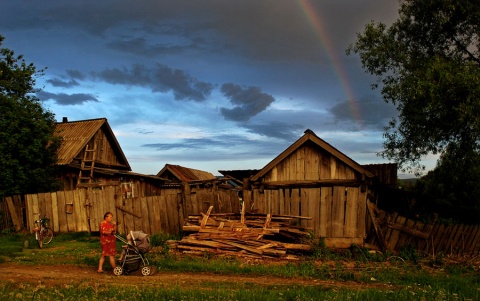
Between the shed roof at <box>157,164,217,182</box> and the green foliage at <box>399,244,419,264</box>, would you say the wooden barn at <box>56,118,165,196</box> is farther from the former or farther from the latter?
the green foliage at <box>399,244,419,264</box>

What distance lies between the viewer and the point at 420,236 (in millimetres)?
16031

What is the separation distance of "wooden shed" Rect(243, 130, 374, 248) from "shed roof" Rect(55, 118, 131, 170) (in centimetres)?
1619

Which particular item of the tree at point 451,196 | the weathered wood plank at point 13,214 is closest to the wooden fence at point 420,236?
the tree at point 451,196

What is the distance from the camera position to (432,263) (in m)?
14.8

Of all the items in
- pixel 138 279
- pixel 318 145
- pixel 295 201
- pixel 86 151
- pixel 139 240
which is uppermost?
pixel 86 151

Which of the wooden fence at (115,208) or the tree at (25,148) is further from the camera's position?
the tree at (25,148)

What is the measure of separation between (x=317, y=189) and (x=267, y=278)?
20.7ft

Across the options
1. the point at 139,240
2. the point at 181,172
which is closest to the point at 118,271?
the point at 139,240

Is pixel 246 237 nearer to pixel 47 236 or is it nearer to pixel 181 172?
pixel 47 236

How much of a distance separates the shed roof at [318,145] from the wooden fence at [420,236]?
183cm

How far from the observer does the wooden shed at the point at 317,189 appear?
1700cm

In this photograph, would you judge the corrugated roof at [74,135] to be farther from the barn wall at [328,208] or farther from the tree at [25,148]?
the barn wall at [328,208]

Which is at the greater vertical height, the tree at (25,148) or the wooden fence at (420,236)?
the tree at (25,148)

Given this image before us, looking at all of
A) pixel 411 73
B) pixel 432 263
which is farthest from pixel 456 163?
pixel 432 263
